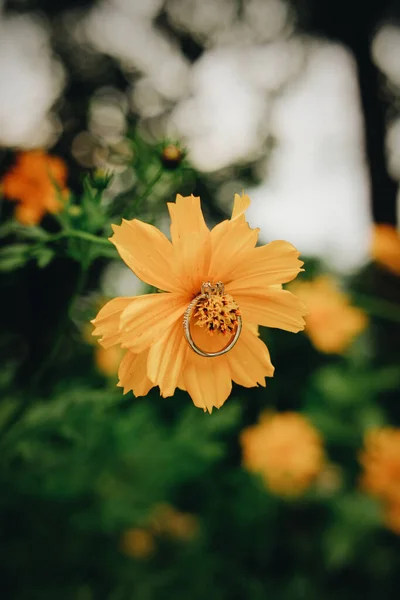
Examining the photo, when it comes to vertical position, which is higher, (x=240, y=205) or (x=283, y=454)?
(x=240, y=205)

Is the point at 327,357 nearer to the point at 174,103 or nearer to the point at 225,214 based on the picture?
the point at 225,214

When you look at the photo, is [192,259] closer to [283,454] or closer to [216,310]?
[216,310]

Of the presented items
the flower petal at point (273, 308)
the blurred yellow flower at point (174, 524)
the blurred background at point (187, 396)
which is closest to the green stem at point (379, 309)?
the blurred background at point (187, 396)

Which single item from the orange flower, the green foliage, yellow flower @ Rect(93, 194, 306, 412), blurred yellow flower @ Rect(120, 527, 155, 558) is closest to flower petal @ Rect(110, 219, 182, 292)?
yellow flower @ Rect(93, 194, 306, 412)

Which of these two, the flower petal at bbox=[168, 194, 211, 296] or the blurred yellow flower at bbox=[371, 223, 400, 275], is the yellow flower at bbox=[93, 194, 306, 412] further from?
the blurred yellow flower at bbox=[371, 223, 400, 275]

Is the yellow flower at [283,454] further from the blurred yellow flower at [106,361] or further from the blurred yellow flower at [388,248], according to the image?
the blurred yellow flower at [388,248]

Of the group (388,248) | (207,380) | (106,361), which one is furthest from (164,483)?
(207,380)

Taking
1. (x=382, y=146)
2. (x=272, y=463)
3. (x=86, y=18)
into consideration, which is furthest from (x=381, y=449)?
(x=86, y=18)
